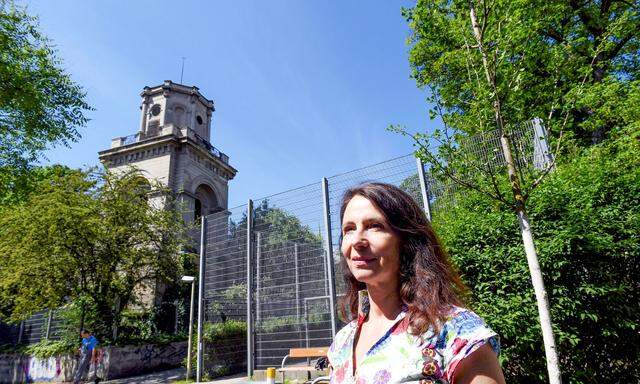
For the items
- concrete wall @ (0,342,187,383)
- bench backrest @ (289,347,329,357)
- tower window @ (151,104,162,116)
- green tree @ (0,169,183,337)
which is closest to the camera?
bench backrest @ (289,347,329,357)

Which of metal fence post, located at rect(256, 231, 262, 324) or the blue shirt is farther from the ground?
metal fence post, located at rect(256, 231, 262, 324)

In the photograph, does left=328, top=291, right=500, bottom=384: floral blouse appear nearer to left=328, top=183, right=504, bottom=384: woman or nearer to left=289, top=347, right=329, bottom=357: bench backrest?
left=328, top=183, right=504, bottom=384: woman

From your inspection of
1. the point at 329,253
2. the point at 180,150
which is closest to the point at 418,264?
the point at 329,253

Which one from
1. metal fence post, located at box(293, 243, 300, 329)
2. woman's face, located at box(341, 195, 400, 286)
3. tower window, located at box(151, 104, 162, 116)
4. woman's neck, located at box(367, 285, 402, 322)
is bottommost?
woman's neck, located at box(367, 285, 402, 322)

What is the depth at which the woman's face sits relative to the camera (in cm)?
150

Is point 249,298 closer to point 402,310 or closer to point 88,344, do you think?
point 88,344

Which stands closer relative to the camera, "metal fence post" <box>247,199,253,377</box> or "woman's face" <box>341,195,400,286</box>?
"woman's face" <box>341,195,400,286</box>

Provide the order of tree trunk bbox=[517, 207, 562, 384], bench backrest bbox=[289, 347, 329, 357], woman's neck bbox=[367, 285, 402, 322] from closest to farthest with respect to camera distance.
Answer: woman's neck bbox=[367, 285, 402, 322]
tree trunk bbox=[517, 207, 562, 384]
bench backrest bbox=[289, 347, 329, 357]

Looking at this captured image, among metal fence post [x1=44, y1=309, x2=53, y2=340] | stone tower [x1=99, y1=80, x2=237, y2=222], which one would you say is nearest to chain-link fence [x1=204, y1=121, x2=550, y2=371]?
metal fence post [x1=44, y1=309, x2=53, y2=340]

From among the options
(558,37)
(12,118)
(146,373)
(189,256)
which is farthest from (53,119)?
(558,37)

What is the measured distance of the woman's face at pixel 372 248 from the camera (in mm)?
1500

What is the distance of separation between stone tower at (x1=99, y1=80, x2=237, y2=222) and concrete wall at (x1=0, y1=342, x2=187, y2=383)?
9.94 m

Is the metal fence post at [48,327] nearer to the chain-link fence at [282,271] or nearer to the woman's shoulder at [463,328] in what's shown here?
the chain-link fence at [282,271]

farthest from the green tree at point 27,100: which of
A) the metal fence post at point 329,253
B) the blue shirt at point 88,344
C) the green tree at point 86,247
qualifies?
the metal fence post at point 329,253
